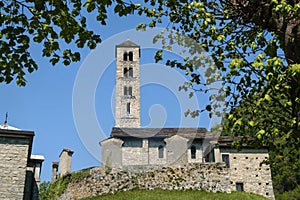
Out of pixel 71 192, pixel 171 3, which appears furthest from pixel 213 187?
pixel 171 3

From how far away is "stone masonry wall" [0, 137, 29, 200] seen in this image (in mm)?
18531

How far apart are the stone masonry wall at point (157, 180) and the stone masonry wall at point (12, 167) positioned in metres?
6.77

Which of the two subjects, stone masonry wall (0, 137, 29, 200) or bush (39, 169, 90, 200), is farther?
bush (39, 169, 90, 200)

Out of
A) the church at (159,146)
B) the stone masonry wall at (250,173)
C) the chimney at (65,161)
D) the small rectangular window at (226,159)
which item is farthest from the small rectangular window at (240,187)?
the chimney at (65,161)

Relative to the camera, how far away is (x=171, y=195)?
2284 centimetres

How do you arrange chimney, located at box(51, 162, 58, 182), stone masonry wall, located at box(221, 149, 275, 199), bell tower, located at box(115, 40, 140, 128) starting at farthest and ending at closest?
bell tower, located at box(115, 40, 140, 128)
chimney, located at box(51, 162, 58, 182)
stone masonry wall, located at box(221, 149, 275, 199)

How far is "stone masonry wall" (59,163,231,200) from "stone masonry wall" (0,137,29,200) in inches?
267

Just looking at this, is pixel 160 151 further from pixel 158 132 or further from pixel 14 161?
pixel 14 161

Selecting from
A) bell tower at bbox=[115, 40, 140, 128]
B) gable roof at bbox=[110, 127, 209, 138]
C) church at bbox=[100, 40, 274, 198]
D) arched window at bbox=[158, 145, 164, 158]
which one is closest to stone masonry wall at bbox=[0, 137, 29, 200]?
church at bbox=[100, 40, 274, 198]

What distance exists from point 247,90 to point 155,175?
663 inches

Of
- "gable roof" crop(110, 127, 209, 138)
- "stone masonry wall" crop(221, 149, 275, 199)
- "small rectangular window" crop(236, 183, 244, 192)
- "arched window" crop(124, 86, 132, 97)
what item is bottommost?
"small rectangular window" crop(236, 183, 244, 192)

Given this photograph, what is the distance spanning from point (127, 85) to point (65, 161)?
2725cm

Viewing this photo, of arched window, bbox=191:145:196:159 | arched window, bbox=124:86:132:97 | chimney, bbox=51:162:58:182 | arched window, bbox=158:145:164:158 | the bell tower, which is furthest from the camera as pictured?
arched window, bbox=124:86:132:97

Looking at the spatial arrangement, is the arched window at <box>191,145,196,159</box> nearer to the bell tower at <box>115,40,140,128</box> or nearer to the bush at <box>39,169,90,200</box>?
the bush at <box>39,169,90,200</box>
